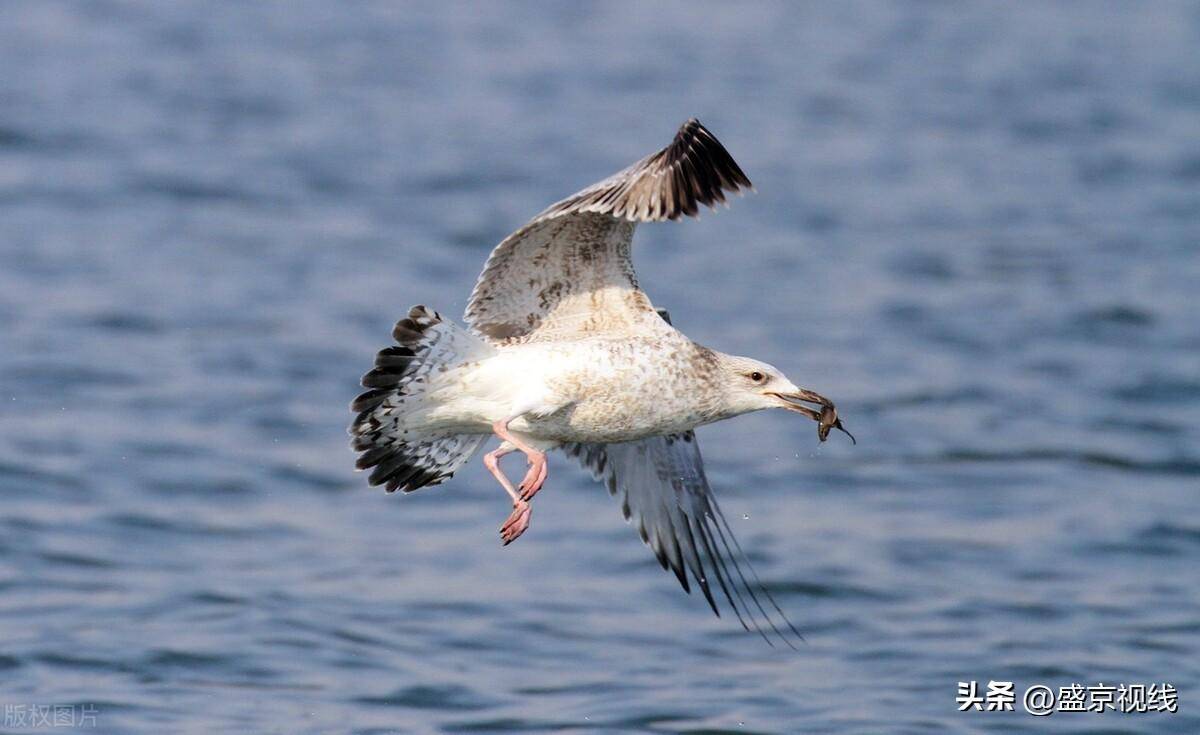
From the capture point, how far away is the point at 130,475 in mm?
12477

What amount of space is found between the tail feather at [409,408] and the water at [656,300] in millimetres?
1946

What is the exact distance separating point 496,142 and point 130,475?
23.8 ft

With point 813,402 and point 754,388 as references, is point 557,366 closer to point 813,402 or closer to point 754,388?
point 754,388

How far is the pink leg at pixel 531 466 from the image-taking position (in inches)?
278

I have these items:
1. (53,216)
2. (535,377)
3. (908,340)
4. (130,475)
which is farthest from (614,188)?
(53,216)

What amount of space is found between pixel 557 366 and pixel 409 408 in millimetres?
569

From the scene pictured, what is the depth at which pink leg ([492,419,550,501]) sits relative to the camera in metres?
7.07

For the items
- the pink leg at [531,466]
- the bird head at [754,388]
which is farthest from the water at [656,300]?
the pink leg at [531,466]

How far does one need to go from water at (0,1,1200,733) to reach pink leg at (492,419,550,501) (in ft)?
8.15
